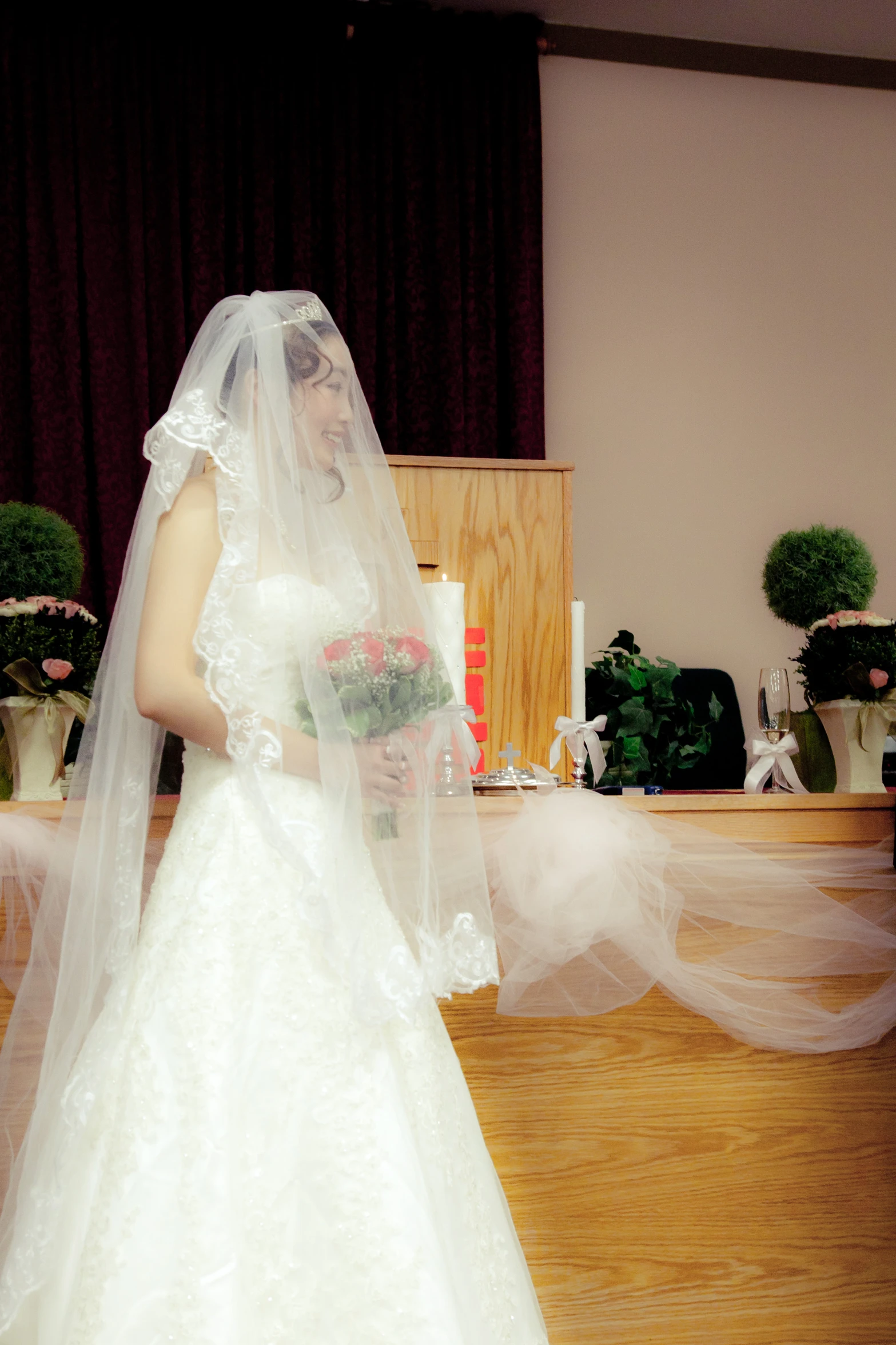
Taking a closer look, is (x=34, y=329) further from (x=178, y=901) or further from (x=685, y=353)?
(x=178, y=901)

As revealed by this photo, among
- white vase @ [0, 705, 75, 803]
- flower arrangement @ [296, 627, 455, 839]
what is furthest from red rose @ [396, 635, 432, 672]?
white vase @ [0, 705, 75, 803]

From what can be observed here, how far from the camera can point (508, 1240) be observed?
49.1 inches

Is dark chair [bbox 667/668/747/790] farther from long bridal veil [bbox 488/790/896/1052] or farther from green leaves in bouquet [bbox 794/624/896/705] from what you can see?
Result: long bridal veil [bbox 488/790/896/1052]

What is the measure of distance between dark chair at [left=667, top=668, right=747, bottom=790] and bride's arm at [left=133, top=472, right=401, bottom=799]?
2355mm

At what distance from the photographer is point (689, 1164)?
1509 millimetres

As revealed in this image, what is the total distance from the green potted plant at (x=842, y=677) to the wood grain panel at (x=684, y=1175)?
0.43 metres

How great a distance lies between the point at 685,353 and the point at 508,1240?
11.1ft

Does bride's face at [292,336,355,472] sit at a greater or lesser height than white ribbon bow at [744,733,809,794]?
greater

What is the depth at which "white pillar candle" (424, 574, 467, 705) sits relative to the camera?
158cm

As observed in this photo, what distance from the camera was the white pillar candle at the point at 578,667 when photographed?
171 cm

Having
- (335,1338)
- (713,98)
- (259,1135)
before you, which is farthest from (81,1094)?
(713,98)

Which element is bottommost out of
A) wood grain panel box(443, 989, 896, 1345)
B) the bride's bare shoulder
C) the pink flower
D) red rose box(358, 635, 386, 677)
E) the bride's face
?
wood grain panel box(443, 989, 896, 1345)

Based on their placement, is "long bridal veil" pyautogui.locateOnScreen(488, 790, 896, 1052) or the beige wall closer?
"long bridal veil" pyautogui.locateOnScreen(488, 790, 896, 1052)

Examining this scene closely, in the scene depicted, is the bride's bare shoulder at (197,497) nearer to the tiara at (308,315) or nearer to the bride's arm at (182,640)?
the bride's arm at (182,640)
